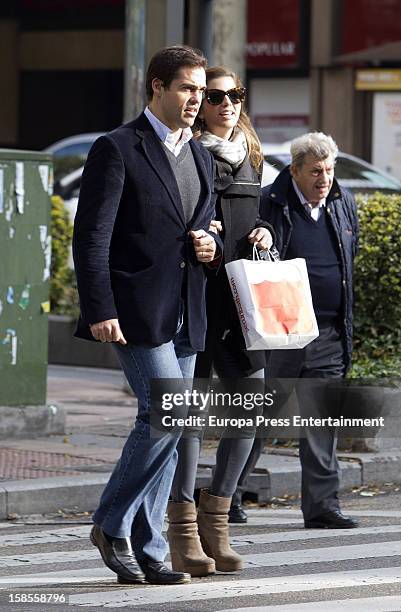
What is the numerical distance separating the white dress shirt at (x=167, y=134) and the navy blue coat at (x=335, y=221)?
4.71 feet

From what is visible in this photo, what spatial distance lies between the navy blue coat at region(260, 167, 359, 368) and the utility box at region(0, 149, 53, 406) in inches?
94.4

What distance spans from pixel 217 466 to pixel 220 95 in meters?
1.41

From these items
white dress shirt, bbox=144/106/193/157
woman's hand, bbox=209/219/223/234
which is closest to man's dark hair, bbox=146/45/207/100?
white dress shirt, bbox=144/106/193/157

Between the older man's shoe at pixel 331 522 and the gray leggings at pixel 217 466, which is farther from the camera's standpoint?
the older man's shoe at pixel 331 522

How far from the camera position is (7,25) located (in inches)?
1146

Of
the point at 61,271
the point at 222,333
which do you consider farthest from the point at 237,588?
the point at 61,271

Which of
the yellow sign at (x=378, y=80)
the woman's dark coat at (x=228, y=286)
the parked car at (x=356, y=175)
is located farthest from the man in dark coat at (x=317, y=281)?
the yellow sign at (x=378, y=80)

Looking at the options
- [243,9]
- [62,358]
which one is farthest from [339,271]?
[243,9]

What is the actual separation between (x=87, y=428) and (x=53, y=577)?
390 centimetres

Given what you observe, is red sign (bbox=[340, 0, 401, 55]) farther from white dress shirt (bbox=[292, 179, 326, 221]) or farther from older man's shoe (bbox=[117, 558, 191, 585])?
older man's shoe (bbox=[117, 558, 191, 585])

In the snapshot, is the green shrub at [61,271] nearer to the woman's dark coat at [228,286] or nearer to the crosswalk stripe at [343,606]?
the woman's dark coat at [228,286]

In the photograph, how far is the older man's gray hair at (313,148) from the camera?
7.30 metres

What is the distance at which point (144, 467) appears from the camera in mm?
5777

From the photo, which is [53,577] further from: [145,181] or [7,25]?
[7,25]
